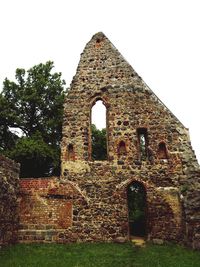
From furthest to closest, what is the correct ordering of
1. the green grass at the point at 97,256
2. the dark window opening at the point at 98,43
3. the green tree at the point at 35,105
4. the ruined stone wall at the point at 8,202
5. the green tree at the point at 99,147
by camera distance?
the green tree at the point at 99,147
the green tree at the point at 35,105
the dark window opening at the point at 98,43
the ruined stone wall at the point at 8,202
the green grass at the point at 97,256

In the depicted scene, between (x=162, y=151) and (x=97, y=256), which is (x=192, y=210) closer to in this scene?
(x=162, y=151)

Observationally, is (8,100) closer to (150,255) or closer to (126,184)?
(126,184)

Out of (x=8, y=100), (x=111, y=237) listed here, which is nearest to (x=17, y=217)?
(x=111, y=237)

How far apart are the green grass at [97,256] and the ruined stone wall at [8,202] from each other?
1.72 feet

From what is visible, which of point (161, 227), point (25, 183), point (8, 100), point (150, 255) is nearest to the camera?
point (150, 255)

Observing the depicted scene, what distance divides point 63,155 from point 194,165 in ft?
18.2

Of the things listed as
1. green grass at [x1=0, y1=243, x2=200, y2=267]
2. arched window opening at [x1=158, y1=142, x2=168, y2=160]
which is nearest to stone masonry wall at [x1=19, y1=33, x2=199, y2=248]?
arched window opening at [x1=158, y1=142, x2=168, y2=160]

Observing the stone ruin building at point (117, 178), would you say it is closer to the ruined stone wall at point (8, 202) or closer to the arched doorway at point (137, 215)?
the arched doorway at point (137, 215)

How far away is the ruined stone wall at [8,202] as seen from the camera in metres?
11.4

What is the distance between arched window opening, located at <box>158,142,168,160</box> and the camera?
13766mm

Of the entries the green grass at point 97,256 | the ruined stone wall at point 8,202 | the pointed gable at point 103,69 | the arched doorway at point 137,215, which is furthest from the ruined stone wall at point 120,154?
the ruined stone wall at point 8,202

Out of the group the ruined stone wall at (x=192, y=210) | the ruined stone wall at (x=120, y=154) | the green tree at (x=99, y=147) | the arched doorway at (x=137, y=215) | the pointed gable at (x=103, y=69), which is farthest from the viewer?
the green tree at (x=99, y=147)

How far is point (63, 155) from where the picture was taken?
14094mm

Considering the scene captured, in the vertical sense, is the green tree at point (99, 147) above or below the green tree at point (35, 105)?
below
